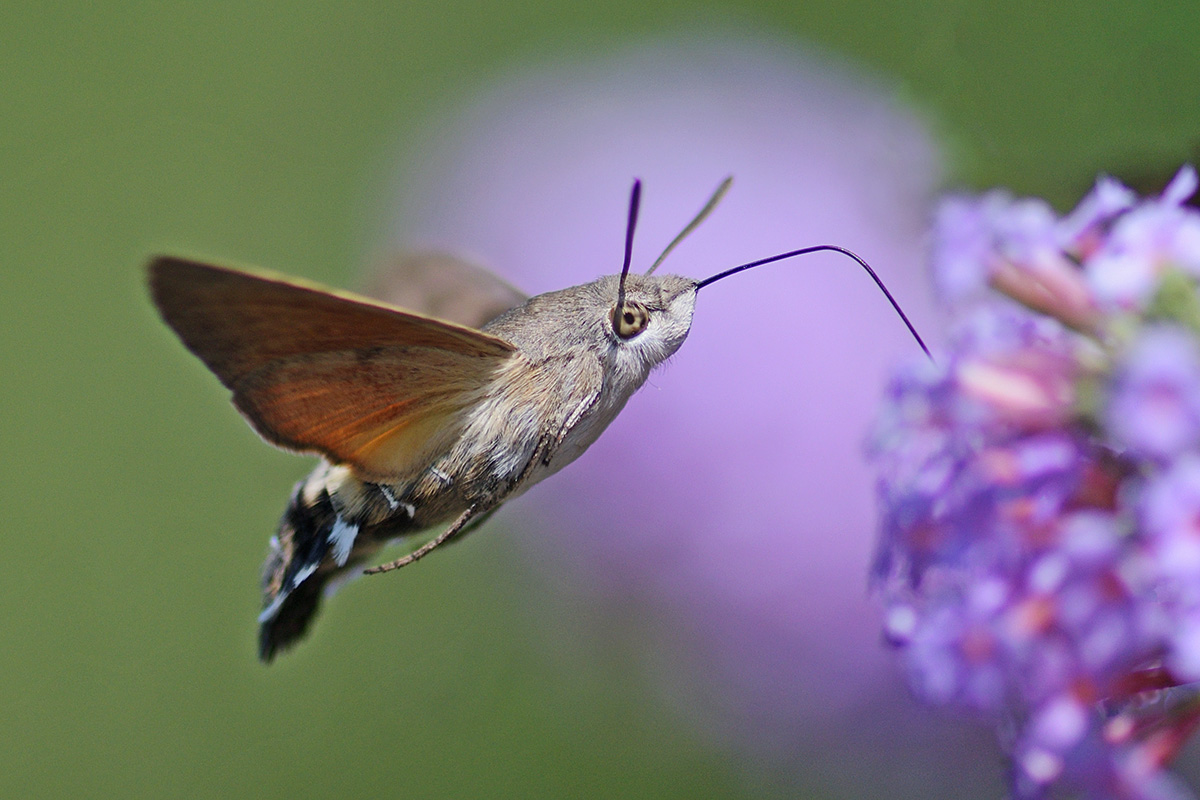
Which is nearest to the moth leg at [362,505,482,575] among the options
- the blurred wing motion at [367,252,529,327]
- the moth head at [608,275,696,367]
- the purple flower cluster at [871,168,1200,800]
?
the moth head at [608,275,696,367]

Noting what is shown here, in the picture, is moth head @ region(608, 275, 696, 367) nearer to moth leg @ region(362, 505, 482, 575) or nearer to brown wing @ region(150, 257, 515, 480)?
brown wing @ region(150, 257, 515, 480)

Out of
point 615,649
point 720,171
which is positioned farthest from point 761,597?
point 720,171

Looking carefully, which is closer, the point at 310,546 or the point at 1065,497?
the point at 1065,497

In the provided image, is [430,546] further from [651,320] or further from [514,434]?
[651,320]

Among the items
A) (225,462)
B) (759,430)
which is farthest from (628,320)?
(225,462)

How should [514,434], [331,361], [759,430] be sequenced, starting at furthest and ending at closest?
[759,430]
[514,434]
[331,361]

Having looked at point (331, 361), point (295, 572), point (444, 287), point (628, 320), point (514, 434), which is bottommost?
point (295, 572)

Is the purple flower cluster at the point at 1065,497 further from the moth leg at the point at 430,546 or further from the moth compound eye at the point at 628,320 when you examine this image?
the moth leg at the point at 430,546
